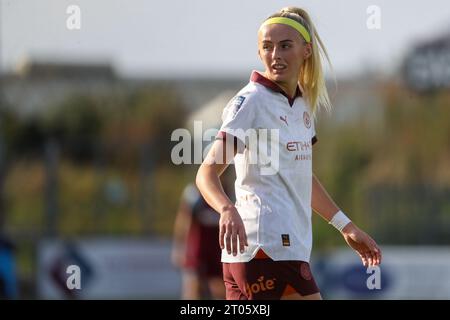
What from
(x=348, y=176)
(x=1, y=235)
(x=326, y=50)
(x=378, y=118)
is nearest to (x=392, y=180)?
(x=348, y=176)

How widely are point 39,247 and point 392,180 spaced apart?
8909 mm

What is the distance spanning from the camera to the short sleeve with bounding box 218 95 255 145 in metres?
5.73

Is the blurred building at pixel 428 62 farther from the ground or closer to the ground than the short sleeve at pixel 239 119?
farther from the ground

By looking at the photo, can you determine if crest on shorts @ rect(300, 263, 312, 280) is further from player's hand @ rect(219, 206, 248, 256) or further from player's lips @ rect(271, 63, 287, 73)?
player's lips @ rect(271, 63, 287, 73)

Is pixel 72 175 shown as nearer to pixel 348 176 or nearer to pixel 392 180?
pixel 348 176

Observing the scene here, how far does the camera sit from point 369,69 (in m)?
32.1

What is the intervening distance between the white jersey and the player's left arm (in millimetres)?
370

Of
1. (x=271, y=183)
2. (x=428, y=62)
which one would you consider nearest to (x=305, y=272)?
(x=271, y=183)

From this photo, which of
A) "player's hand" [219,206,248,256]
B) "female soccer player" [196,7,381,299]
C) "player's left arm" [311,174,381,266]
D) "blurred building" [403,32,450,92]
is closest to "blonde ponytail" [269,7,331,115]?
"female soccer player" [196,7,381,299]

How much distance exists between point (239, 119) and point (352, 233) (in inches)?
35.8

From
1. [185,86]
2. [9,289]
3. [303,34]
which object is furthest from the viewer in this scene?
[185,86]

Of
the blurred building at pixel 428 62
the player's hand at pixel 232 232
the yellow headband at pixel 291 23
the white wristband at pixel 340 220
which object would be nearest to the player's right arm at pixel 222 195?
the player's hand at pixel 232 232

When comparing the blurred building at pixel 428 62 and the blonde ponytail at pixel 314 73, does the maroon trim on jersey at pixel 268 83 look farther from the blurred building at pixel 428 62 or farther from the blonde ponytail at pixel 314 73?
the blurred building at pixel 428 62

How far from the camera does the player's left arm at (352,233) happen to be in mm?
6199
